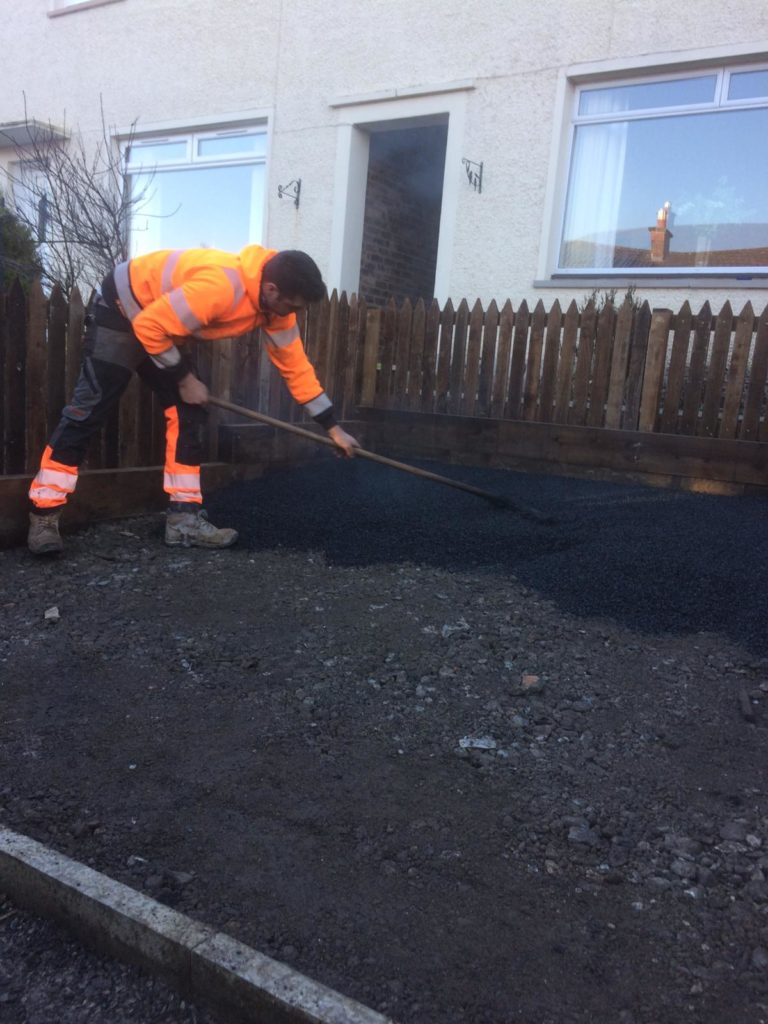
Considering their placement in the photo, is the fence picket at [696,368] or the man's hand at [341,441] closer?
the man's hand at [341,441]

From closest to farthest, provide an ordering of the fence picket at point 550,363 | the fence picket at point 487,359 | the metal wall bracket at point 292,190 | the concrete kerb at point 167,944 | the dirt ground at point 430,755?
the concrete kerb at point 167,944
the dirt ground at point 430,755
the fence picket at point 550,363
the fence picket at point 487,359
the metal wall bracket at point 292,190

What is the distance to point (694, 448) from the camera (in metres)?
6.29

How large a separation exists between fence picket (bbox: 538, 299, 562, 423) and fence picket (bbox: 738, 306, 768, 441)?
1544 millimetres

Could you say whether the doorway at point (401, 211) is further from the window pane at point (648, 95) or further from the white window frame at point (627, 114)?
the window pane at point (648, 95)

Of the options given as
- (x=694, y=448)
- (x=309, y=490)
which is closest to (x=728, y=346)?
(x=694, y=448)

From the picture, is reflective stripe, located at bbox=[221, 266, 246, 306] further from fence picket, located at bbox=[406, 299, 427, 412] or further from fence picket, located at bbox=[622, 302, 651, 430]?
fence picket, located at bbox=[622, 302, 651, 430]

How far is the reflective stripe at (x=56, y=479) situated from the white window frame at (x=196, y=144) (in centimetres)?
661

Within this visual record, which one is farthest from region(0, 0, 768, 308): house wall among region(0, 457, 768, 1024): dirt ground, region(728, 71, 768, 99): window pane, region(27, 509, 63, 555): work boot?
region(27, 509, 63, 555): work boot

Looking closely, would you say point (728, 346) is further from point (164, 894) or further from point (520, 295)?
point (164, 894)

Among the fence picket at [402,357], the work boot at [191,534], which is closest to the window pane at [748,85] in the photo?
the fence picket at [402,357]

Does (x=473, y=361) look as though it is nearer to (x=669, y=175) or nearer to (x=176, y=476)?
(x=669, y=175)

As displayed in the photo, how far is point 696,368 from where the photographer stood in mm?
6402

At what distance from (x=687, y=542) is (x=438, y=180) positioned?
7714mm

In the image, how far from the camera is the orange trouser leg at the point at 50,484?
4277 mm
